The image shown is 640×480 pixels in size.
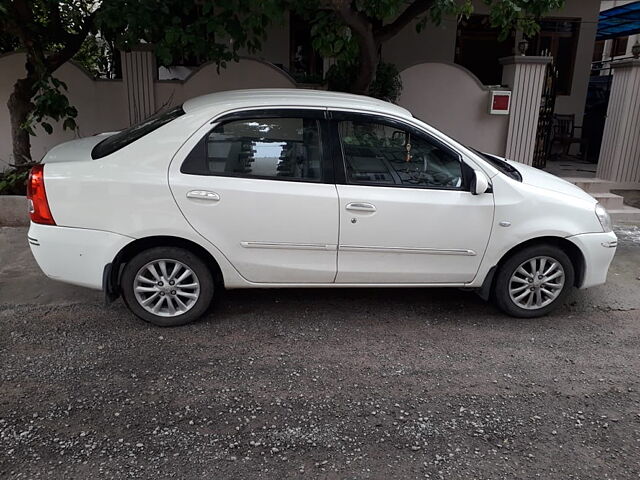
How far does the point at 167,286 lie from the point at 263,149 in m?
1.21

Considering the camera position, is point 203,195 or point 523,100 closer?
point 203,195

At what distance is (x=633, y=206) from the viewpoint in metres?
7.84

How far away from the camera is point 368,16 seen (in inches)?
235

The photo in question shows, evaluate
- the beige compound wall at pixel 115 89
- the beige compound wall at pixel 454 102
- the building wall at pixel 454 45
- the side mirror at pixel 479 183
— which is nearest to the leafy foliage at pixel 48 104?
the beige compound wall at pixel 115 89

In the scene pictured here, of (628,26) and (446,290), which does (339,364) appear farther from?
(628,26)

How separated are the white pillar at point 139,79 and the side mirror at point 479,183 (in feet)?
17.4

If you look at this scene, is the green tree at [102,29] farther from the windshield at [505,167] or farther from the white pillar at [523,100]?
the white pillar at [523,100]

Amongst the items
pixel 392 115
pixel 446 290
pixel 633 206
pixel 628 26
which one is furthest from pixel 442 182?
pixel 628 26

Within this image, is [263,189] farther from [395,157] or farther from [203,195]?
[395,157]

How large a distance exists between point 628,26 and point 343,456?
14.1 m

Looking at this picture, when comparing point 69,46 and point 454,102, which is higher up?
point 69,46

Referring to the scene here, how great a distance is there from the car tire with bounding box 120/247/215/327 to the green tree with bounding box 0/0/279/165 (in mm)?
2928

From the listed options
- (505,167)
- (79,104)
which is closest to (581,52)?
(505,167)

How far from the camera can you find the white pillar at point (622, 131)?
8086 mm
